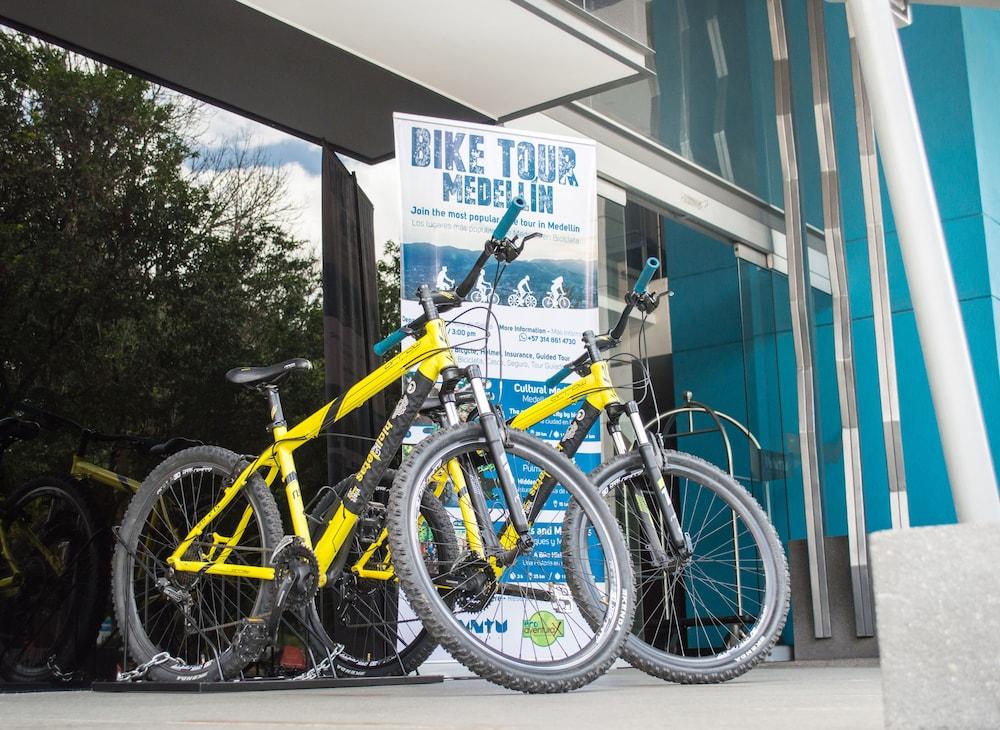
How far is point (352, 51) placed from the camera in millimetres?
4488

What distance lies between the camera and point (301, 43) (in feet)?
14.6

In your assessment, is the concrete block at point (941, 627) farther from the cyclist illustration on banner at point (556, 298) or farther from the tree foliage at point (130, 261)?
the tree foliage at point (130, 261)

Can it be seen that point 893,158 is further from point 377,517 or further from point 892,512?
point 892,512

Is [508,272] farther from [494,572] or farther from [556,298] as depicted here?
[494,572]

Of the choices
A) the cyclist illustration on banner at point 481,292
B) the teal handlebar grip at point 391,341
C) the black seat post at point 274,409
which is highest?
the cyclist illustration on banner at point 481,292

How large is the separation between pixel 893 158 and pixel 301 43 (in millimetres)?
3602

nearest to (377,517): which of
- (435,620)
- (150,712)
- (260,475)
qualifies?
(260,475)

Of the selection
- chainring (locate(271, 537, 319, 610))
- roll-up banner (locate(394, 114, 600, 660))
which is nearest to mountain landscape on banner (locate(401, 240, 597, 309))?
roll-up banner (locate(394, 114, 600, 660))

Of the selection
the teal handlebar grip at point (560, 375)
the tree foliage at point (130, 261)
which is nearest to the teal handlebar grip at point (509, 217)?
the teal handlebar grip at point (560, 375)

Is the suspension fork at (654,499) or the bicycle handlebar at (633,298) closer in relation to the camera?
the suspension fork at (654,499)

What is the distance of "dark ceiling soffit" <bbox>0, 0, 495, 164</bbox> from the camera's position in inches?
163

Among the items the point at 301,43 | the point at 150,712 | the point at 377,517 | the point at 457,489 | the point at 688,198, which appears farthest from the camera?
the point at 688,198

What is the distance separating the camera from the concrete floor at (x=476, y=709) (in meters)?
1.54

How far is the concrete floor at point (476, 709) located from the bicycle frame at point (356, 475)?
0.36m
